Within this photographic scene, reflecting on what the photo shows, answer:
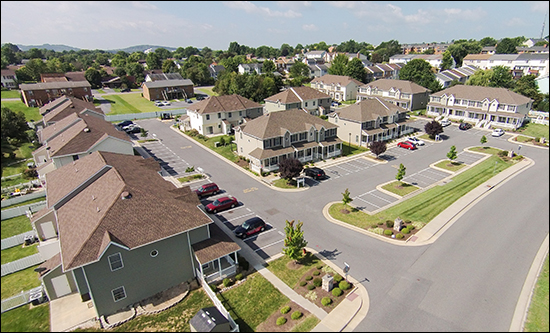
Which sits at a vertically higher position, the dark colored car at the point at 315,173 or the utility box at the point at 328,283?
the dark colored car at the point at 315,173

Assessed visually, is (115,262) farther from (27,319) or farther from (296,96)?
(296,96)

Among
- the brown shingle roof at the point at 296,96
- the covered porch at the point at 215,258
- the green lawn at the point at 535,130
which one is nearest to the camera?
the covered porch at the point at 215,258

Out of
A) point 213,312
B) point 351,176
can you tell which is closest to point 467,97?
point 351,176

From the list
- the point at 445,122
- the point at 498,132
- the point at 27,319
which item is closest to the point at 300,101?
the point at 445,122

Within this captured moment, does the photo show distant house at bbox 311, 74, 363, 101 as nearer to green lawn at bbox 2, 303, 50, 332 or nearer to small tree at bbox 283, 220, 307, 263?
small tree at bbox 283, 220, 307, 263

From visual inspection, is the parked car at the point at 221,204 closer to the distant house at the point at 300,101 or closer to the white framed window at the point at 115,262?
the white framed window at the point at 115,262

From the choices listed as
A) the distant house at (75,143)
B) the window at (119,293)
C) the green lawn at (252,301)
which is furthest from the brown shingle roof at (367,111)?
the window at (119,293)

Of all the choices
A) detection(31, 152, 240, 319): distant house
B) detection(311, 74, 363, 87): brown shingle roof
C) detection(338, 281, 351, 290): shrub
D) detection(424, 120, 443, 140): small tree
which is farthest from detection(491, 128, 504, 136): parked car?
detection(31, 152, 240, 319): distant house
